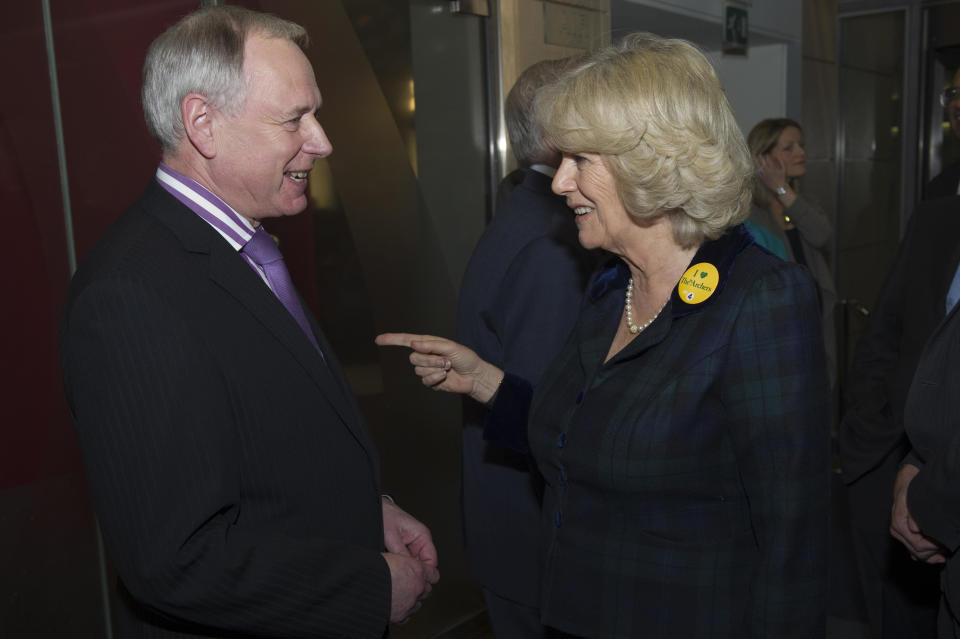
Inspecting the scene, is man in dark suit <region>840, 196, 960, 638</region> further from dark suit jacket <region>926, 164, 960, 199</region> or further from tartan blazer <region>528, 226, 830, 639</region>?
tartan blazer <region>528, 226, 830, 639</region>

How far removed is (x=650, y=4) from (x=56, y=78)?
2.95m

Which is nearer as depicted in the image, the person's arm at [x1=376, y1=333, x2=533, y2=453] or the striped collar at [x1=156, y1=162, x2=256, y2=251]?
the striped collar at [x1=156, y1=162, x2=256, y2=251]

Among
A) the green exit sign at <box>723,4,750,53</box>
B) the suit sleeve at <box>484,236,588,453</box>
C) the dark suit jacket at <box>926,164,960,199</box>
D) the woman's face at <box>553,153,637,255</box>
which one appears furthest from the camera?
the green exit sign at <box>723,4,750,53</box>

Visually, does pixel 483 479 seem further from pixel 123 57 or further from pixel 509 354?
pixel 123 57

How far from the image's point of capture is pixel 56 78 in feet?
6.88

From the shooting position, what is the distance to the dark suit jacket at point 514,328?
83.2 inches

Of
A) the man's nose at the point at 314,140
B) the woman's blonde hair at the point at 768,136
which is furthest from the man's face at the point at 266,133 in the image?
the woman's blonde hair at the point at 768,136

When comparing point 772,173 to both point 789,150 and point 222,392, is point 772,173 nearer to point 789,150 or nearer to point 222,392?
point 789,150

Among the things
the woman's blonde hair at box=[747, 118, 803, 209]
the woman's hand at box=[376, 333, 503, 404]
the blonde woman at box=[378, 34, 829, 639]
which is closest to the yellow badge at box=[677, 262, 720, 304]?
the blonde woman at box=[378, 34, 829, 639]

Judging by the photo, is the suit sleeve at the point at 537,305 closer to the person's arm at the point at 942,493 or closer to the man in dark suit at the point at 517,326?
the man in dark suit at the point at 517,326

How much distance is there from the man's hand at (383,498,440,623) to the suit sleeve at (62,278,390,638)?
0.20 metres

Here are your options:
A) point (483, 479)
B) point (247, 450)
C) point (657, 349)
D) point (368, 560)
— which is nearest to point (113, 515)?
point (247, 450)

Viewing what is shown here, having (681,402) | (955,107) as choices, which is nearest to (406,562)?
(681,402)

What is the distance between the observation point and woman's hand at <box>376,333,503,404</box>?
6.27ft
